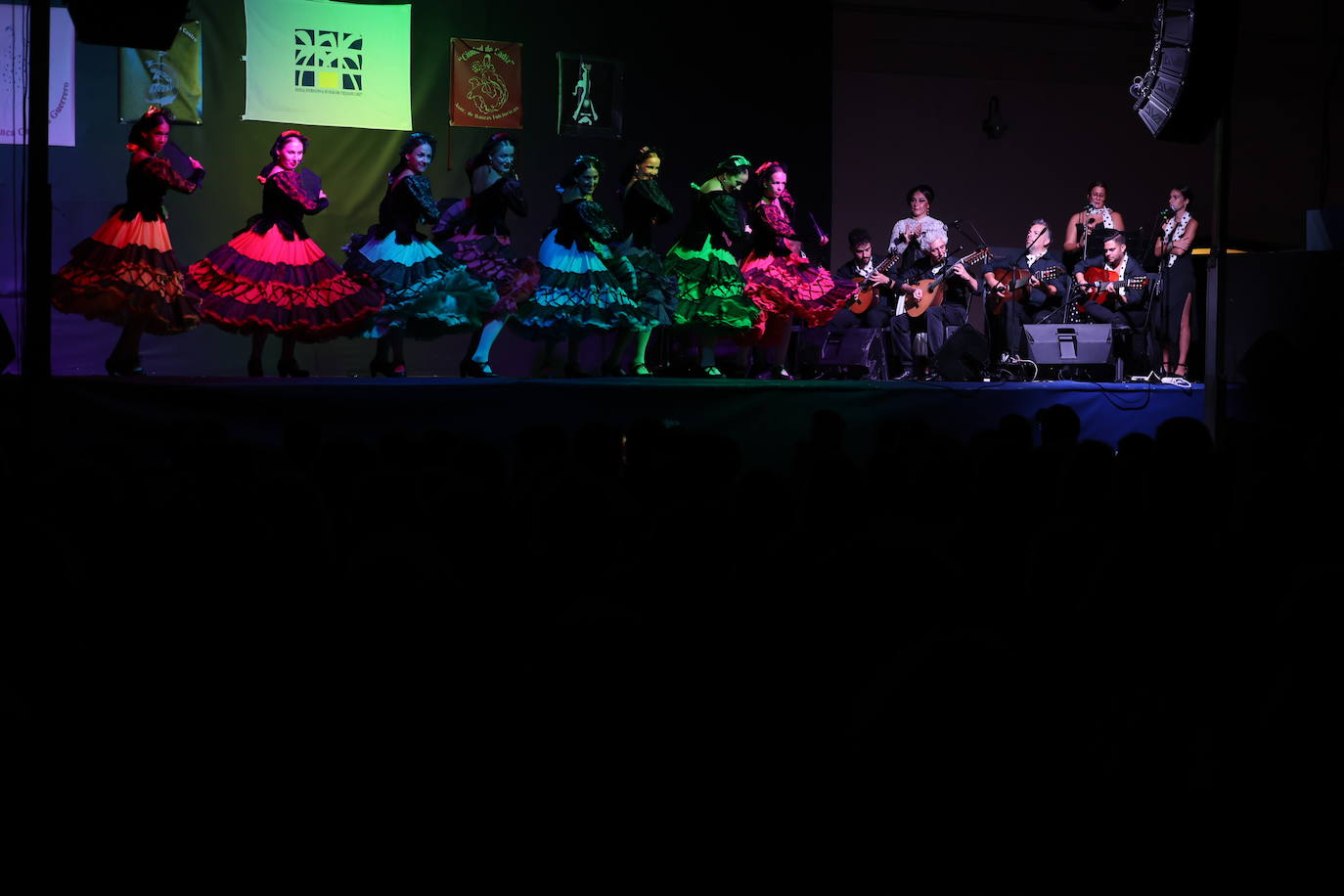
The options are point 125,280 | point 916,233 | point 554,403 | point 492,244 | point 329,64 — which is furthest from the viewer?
point 916,233

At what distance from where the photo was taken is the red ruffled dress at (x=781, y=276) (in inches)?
353

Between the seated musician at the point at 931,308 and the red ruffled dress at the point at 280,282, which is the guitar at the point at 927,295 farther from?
the red ruffled dress at the point at 280,282

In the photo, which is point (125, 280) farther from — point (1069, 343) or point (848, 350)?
point (1069, 343)

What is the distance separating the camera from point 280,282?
24.6 feet

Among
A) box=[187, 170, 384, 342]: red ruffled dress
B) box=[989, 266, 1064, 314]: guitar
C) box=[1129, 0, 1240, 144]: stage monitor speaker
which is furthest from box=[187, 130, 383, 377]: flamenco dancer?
box=[989, 266, 1064, 314]: guitar

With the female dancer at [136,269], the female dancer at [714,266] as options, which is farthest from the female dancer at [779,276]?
the female dancer at [136,269]

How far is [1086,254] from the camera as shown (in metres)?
11.6

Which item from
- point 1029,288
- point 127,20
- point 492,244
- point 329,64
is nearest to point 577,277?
point 492,244

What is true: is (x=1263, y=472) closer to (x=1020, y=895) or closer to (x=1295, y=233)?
(x=1020, y=895)

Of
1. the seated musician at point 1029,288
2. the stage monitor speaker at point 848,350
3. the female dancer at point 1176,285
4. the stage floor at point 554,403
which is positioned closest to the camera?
the stage floor at point 554,403

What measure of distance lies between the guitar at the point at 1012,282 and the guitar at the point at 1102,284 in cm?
27

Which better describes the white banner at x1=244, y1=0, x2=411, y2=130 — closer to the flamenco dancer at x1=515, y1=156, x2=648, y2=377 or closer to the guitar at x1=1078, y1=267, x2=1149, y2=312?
the flamenco dancer at x1=515, y1=156, x2=648, y2=377

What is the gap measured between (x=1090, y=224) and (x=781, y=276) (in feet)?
13.5

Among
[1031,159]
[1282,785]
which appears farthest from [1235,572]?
[1031,159]
